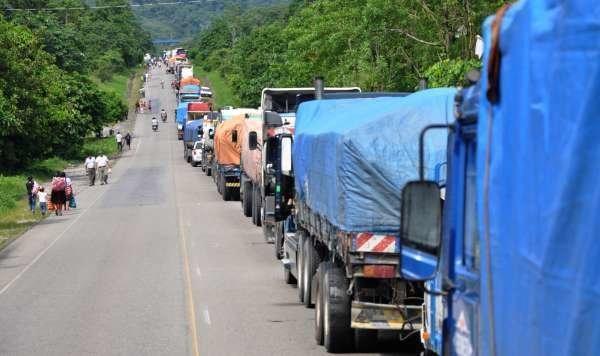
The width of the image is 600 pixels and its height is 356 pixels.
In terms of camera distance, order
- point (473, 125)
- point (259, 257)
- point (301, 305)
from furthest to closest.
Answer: point (259, 257) → point (301, 305) → point (473, 125)

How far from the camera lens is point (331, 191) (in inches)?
536

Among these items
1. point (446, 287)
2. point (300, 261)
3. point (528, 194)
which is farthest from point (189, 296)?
point (528, 194)

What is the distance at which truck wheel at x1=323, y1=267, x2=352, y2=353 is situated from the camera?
13.7 m

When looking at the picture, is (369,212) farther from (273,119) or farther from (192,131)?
(192,131)

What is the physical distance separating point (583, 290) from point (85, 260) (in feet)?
74.9

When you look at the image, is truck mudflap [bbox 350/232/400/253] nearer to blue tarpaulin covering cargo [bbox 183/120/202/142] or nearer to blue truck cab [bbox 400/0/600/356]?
blue truck cab [bbox 400/0/600/356]

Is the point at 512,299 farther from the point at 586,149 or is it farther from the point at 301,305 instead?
the point at 301,305

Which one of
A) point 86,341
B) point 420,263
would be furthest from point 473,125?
point 86,341

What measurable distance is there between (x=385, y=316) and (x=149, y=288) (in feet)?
28.9

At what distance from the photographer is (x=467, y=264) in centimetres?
665

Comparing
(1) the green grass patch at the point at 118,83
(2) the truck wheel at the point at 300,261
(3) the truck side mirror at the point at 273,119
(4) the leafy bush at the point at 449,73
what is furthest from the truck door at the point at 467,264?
(1) the green grass patch at the point at 118,83

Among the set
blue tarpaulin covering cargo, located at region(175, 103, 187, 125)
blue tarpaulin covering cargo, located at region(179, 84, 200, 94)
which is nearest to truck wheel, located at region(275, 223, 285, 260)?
blue tarpaulin covering cargo, located at region(175, 103, 187, 125)

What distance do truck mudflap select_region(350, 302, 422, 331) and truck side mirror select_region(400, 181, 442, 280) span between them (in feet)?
19.7

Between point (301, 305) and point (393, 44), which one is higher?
point (393, 44)
